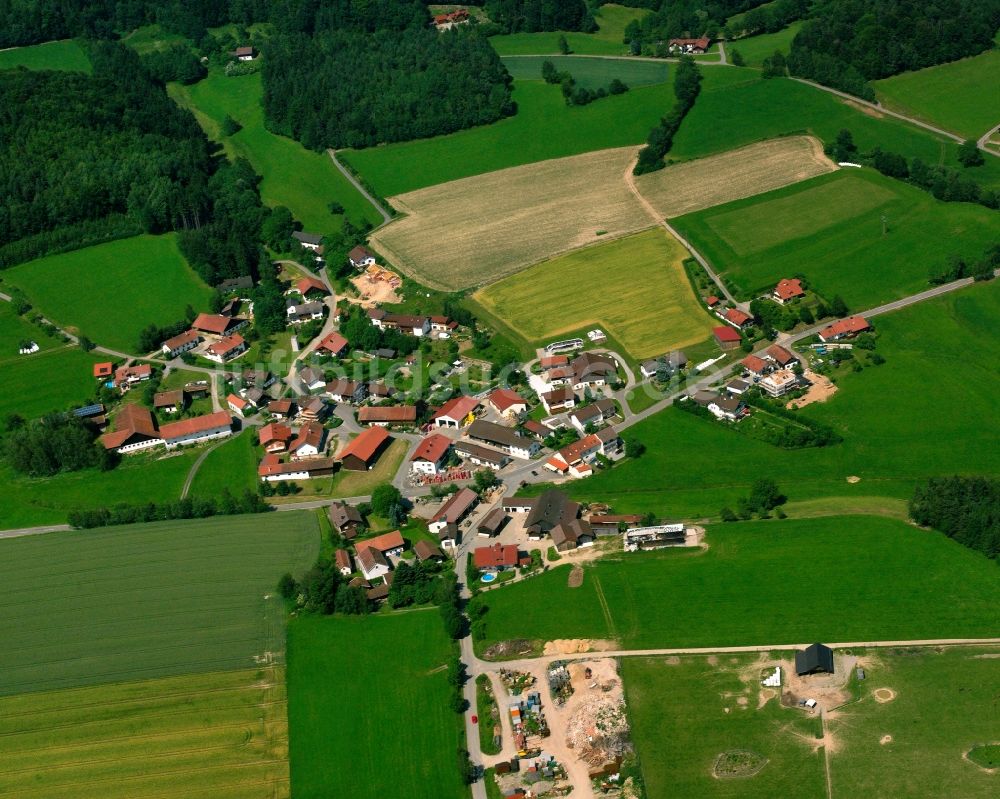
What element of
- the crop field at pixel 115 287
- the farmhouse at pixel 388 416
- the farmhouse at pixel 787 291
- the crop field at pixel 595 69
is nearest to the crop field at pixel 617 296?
the farmhouse at pixel 787 291

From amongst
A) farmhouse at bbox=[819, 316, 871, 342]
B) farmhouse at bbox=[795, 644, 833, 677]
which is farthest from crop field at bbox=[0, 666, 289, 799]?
farmhouse at bbox=[819, 316, 871, 342]

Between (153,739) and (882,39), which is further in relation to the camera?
(882,39)

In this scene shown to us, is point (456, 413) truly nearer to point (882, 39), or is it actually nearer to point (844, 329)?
point (844, 329)

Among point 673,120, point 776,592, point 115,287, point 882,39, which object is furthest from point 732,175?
point 115,287

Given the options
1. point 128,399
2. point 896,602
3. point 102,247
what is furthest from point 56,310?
point 896,602

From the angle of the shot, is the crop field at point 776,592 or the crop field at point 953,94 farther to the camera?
the crop field at point 953,94

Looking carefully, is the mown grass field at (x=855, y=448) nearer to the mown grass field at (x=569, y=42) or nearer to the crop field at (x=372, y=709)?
the crop field at (x=372, y=709)

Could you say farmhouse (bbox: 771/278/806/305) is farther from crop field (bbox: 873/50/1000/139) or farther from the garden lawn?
the garden lawn
